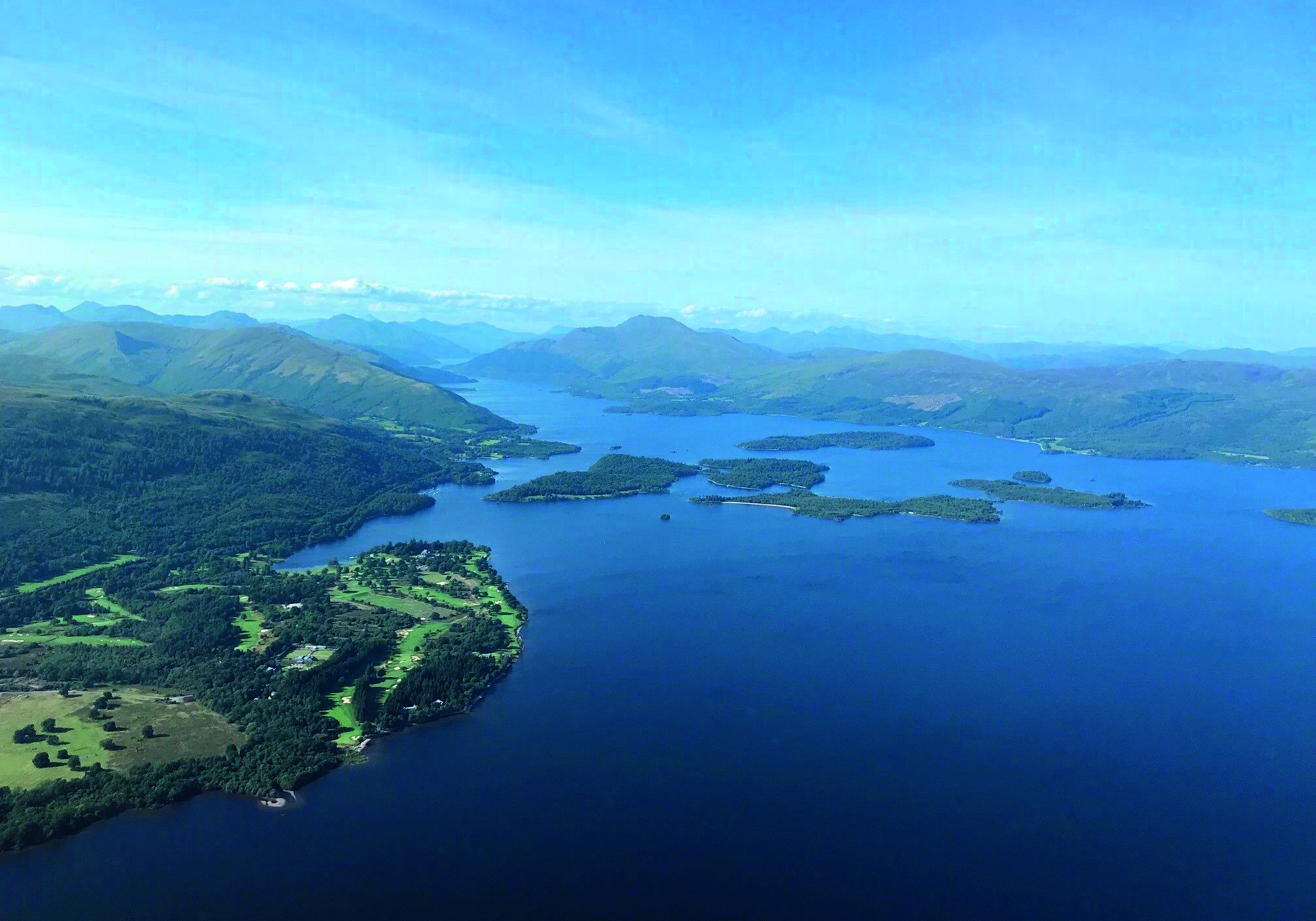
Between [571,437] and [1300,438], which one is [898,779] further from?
[1300,438]

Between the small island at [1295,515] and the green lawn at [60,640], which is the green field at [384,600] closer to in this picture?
the green lawn at [60,640]

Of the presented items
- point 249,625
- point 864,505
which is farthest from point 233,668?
point 864,505

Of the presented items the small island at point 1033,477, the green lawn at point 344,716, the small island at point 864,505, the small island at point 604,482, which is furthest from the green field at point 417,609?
the small island at point 1033,477

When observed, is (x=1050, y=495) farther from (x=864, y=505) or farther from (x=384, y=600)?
(x=384, y=600)

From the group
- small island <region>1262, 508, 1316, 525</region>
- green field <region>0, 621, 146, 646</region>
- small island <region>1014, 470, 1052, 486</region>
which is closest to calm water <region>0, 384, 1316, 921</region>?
green field <region>0, 621, 146, 646</region>

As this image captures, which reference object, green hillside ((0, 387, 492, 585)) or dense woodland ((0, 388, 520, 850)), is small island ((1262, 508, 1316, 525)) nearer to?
dense woodland ((0, 388, 520, 850))

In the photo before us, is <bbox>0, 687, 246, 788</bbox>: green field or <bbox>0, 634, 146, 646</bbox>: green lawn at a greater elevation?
<bbox>0, 634, 146, 646</bbox>: green lawn

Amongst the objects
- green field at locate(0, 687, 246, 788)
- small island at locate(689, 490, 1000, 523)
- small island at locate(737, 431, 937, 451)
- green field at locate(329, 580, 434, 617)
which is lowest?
green field at locate(0, 687, 246, 788)
